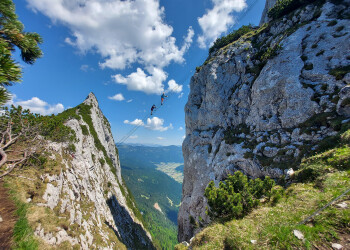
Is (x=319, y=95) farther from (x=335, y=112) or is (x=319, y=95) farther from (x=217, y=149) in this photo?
(x=217, y=149)

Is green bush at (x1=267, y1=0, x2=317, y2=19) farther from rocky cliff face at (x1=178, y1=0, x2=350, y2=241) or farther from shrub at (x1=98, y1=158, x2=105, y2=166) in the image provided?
shrub at (x1=98, y1=158, x2=105, y2=166)

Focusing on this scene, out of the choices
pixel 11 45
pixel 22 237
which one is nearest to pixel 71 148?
pixel 22 237

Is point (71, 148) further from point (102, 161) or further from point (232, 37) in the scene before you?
point (232, 37)

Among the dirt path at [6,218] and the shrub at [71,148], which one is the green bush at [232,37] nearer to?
the shrub at [71,148]

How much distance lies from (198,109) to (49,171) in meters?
39.1

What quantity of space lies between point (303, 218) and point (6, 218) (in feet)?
55.3

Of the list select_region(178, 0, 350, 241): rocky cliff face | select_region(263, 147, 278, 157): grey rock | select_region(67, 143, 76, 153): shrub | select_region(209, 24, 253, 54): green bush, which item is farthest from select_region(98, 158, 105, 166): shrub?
select_region(209, 24, 253, 54): green bush

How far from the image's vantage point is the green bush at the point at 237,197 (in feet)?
30.1

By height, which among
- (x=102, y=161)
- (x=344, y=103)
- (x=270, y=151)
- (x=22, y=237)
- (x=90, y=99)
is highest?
(x=90, y=99)

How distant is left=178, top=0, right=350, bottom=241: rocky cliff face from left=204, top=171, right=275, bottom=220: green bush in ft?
6.11

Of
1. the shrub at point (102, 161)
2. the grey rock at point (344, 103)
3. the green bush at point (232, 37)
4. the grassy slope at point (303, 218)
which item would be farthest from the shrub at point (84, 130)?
the grey rock at point (344, 103)

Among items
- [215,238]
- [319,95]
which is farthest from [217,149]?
[215,238]

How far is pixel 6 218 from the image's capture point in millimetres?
8117

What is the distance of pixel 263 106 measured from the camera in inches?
1053
